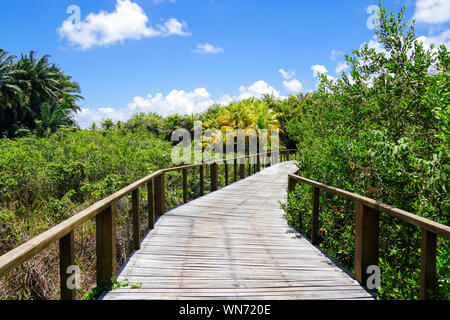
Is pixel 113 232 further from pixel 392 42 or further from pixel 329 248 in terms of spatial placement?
pixel 392 42

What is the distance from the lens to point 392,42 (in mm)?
4066

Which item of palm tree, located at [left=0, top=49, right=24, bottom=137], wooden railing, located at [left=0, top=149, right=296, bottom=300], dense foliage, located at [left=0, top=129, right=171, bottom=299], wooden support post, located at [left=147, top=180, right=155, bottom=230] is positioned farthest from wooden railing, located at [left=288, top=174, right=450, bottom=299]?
palm tree, located at [left=0, top=49, right=24, bottom=137]

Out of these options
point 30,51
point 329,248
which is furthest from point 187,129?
point 329,248

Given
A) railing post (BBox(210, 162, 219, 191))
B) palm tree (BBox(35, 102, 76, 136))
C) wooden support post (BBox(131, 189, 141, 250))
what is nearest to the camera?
wooden support post (BBox(131, 189, 141, 250))

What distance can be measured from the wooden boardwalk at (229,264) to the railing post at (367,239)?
0.22 m

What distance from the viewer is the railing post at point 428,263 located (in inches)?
93.7

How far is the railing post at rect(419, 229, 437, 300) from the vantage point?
2379mm

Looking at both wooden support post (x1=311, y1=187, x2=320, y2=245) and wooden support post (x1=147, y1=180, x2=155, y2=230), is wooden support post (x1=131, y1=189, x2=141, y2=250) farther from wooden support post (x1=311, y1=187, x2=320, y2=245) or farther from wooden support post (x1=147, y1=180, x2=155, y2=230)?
wooden support post (x1=311, y1=187, x2=320, y2=245)

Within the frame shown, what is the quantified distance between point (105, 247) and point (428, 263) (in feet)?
9.24

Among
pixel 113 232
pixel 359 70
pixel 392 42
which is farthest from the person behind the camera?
pixel 359 70

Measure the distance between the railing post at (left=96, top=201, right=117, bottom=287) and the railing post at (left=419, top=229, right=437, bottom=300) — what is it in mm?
2748

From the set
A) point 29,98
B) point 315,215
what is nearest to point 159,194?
point 315,215

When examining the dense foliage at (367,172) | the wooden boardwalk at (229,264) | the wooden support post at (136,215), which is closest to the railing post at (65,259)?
the wooden boardwalk at (229,264)
